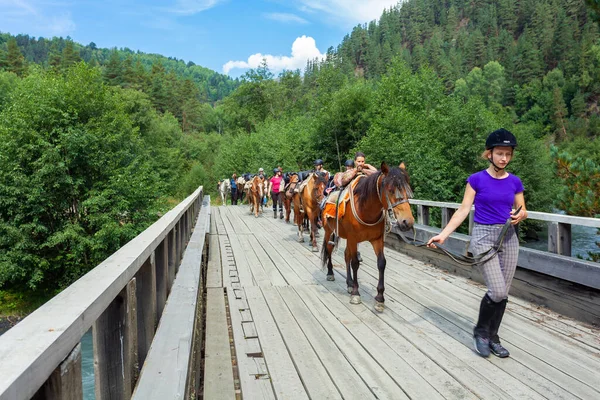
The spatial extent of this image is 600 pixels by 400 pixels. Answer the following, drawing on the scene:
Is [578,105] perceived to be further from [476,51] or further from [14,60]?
[14,60]

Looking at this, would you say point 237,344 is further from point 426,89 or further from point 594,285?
point 426,89

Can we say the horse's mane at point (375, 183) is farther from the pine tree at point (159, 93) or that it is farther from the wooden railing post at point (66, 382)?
the pine tree at point (159, 93)

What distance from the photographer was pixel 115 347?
199cm

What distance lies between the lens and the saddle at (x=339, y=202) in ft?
20.2

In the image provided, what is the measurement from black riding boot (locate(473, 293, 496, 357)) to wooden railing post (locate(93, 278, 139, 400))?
3.03 meters

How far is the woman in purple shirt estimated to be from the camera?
12.7ft

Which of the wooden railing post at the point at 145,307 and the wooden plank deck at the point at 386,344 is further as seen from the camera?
the wooden plank deck at the point at 386,344

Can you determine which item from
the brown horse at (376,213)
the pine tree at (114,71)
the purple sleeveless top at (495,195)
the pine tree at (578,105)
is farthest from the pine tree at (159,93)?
the purple sleeveless top at (495,195)

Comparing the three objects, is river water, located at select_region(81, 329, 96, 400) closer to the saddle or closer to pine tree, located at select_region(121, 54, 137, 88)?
the saddle

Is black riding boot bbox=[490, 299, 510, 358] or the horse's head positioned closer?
black riding boot bbox=[490, 299, 510, 358]

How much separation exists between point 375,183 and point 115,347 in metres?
3.97

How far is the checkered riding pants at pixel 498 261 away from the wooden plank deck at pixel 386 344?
24.3 inches

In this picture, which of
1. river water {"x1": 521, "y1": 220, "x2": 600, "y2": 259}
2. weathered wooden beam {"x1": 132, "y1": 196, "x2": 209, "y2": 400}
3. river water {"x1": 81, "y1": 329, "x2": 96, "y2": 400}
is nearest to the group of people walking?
weathered wooden beam {"x1": 132, "y1": 196, "x2": 209, "y2": 400}

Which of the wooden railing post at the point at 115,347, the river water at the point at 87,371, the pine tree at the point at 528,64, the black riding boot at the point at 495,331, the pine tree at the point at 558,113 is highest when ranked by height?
the pine tree at the point at 528,64
